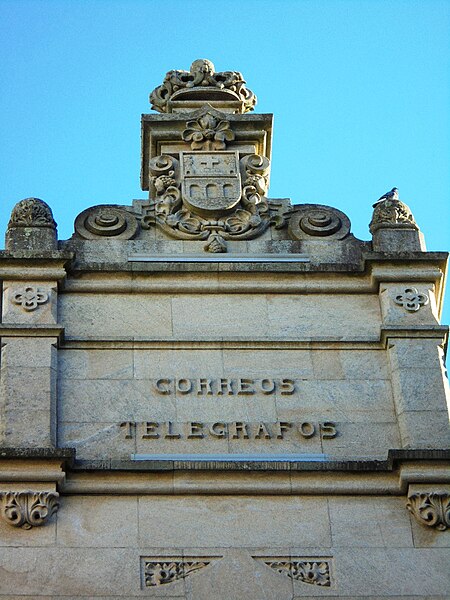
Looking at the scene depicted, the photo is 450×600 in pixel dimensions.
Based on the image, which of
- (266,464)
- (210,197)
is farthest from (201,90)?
(266,464)

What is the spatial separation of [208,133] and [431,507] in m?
6.27

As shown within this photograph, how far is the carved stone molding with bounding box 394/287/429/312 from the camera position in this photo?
64.5 ft

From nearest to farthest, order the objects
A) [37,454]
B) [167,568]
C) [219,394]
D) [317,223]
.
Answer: [167,568], [37,454], [219,394], [317,223]

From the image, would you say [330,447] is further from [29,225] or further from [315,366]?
[29,225]

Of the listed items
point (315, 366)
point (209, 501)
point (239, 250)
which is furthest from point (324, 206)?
point (209, 501)

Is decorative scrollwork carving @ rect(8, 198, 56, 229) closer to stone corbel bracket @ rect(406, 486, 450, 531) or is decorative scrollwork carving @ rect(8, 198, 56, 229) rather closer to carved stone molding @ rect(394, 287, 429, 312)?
carved stone molding @ rect(394, 287, 429, 312)

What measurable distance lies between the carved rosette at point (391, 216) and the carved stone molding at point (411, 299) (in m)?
1.00

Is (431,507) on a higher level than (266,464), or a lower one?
lower

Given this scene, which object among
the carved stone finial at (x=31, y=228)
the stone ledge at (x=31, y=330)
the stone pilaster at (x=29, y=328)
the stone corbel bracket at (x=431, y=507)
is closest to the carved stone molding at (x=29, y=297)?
the stone pilaster at (x=29, y=328)

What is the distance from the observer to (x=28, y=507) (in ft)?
57.2

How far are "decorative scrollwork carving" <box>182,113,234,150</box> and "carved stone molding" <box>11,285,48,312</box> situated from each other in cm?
330

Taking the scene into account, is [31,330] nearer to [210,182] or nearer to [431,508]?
[210,182]

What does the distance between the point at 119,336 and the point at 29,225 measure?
1945 mm

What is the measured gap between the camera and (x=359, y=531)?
17562 mm
